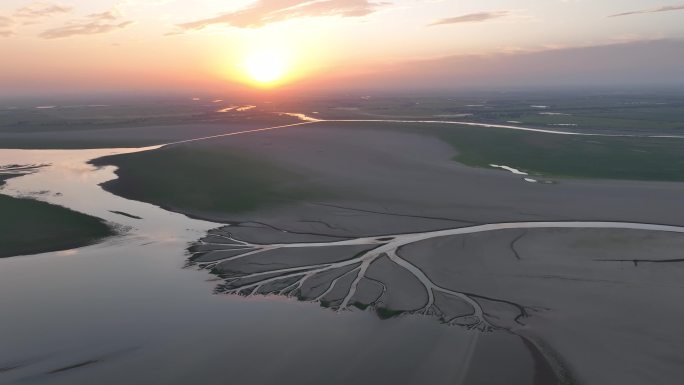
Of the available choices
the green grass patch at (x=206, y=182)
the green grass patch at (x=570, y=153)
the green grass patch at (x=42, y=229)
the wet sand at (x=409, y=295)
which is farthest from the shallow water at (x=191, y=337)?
the green grass patch at (x=570, y=153)

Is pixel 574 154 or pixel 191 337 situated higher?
pixel 574 154

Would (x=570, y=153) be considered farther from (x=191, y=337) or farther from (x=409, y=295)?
(x=191, y=337)

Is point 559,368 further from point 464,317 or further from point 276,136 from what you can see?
point 276,136

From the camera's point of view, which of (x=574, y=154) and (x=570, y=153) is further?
(x=570, y=153)

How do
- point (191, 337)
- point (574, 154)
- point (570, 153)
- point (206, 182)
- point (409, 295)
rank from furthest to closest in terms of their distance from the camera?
point (570, 153)
point (574, 154)
point (206, 182)
point (409, 295)
point (191, 337)

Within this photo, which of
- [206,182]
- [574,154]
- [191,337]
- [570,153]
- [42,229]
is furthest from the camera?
[570,153]

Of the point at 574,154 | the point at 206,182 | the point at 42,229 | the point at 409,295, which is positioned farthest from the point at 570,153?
the point at 42,229

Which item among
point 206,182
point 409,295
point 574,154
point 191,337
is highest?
point 574,154

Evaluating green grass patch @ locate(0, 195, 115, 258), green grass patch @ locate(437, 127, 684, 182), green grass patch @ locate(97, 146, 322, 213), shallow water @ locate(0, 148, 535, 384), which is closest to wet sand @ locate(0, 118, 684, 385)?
shallow water @ locate(0, 148, 535, 384)
